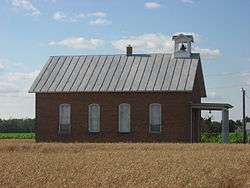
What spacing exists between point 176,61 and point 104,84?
5750mm

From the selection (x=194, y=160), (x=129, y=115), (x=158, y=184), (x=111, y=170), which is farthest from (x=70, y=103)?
(x=158, y=184)

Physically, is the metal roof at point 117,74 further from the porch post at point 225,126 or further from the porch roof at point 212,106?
the porch post at point 225,126

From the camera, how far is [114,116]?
45688 mm

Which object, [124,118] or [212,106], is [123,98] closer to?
[124,118]

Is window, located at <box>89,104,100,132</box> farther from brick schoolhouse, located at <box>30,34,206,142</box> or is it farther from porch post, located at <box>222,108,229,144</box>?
porch post, located at <box>222,108,229,144</box>

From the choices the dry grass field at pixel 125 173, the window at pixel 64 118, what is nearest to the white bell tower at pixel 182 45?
the window at pixel 64 118

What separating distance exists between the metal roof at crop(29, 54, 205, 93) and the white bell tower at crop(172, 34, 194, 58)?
0.56m

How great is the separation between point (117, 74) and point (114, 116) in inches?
130

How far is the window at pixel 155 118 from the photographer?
4475cm

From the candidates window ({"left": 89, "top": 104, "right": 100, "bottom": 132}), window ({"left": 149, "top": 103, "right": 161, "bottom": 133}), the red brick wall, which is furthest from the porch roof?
window ({"left": 89, "top": 104, "right": 100, "bottom": 132})

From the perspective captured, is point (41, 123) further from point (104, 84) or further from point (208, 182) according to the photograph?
point (208, 182)

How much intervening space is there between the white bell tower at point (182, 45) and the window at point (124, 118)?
5.80 metres

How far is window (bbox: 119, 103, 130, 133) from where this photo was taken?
4544cm

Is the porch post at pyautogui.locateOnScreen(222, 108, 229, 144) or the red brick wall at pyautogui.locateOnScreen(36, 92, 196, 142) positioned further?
the red brick wall at pyautogui.locateOnScreen(36, 92, 196, 142)
